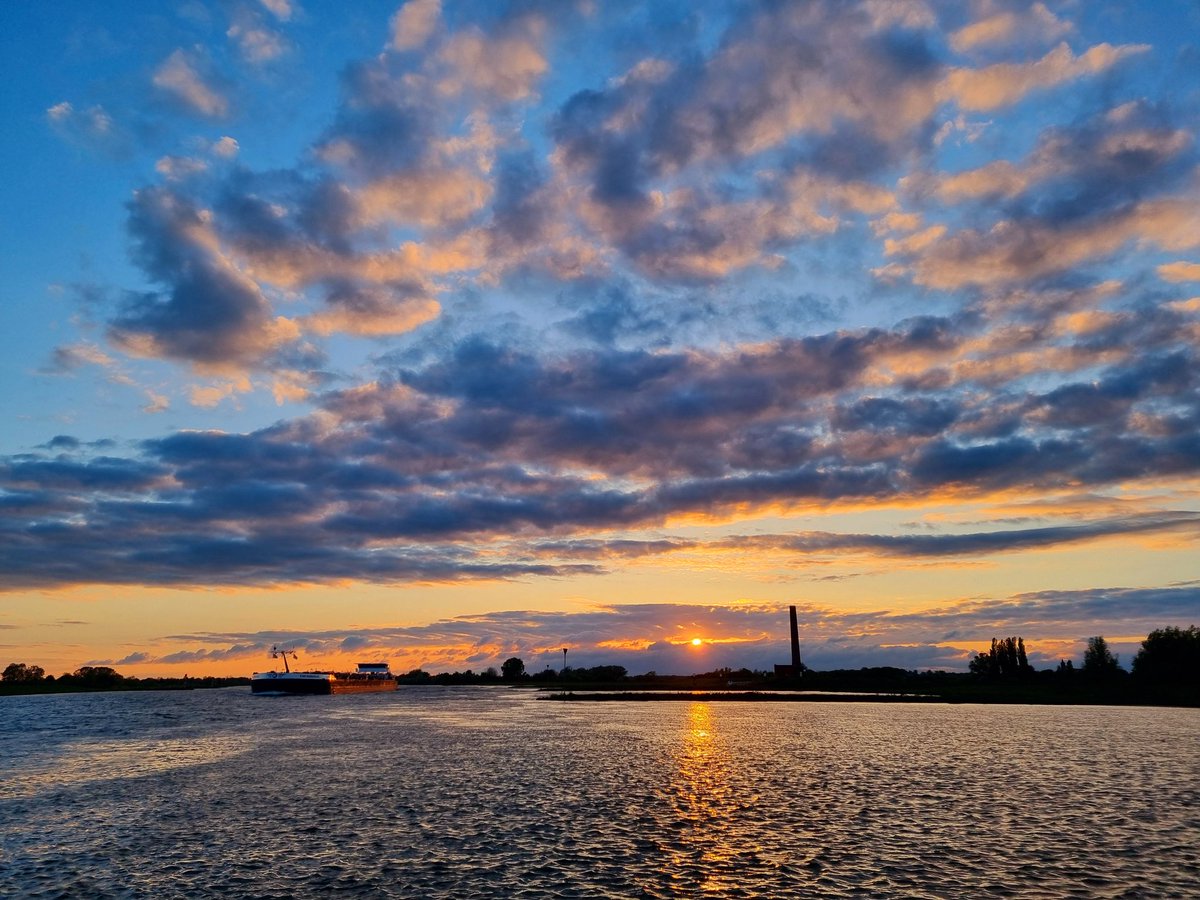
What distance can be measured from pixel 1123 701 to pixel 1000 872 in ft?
476

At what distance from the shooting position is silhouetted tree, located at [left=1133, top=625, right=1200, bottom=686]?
568 feet

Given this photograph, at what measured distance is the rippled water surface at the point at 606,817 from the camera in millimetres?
30266

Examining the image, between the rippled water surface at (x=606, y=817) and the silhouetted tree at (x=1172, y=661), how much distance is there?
10438 centimetres

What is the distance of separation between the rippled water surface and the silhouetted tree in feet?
342

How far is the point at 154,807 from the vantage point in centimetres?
4681

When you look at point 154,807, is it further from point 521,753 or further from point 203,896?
point 521,753

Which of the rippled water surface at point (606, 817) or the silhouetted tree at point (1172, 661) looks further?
the silhouetted tree at point (1172, 661)

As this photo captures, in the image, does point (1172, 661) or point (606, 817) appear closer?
point (606, 817)

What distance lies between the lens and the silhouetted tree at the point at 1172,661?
17300cm

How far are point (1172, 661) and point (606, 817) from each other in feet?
623

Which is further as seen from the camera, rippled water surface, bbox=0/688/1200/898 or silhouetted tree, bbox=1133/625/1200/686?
silhouetted tree, bbox=1133/625/1200/686

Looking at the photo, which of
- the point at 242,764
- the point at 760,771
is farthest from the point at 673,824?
the point at 242,764

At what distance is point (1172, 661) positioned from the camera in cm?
18312

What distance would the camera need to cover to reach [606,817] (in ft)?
140
